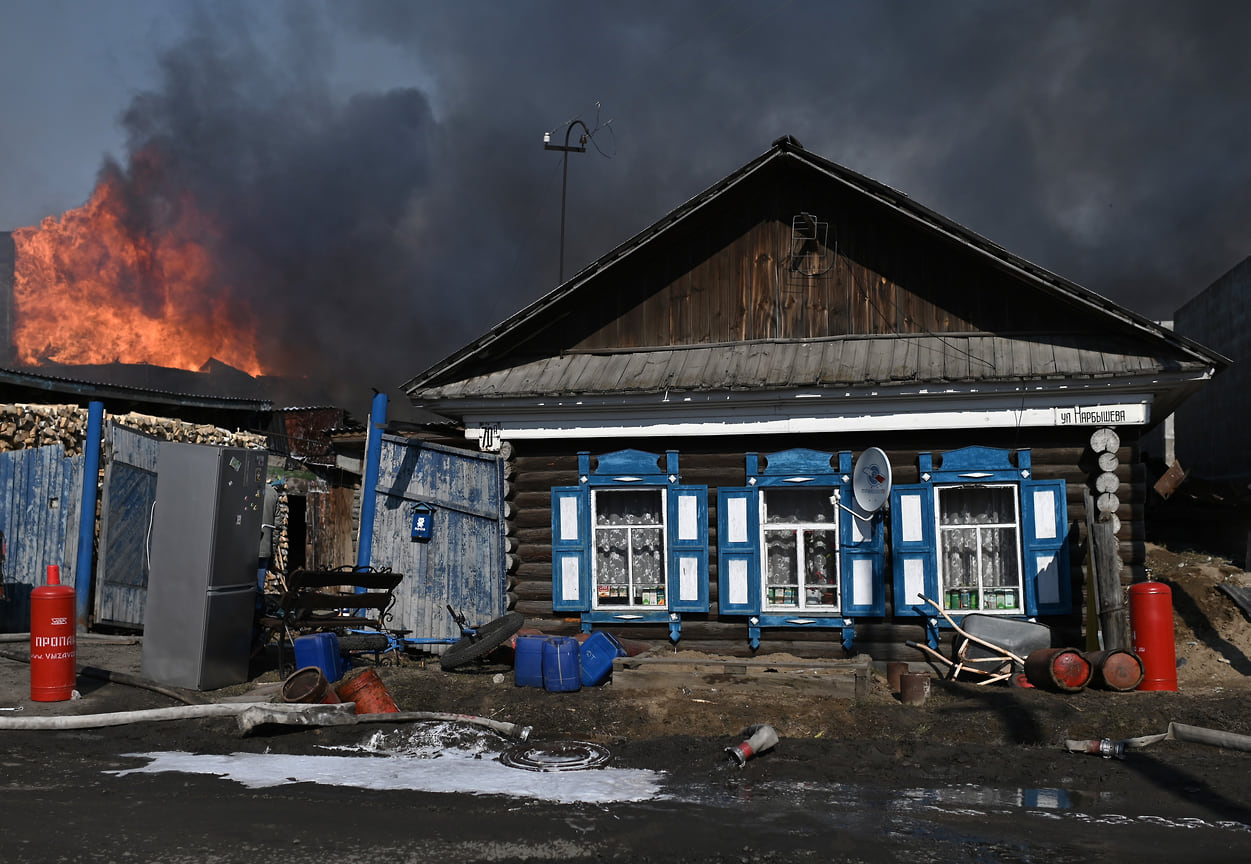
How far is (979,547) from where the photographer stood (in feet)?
37.2

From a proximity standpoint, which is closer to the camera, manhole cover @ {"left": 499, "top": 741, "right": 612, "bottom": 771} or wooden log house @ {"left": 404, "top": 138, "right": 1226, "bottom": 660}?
manhole cover @ {"left": 499, "top": 741, "right": 612, "bottom": 771}

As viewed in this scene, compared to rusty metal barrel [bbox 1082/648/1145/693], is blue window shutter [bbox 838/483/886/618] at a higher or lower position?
higher

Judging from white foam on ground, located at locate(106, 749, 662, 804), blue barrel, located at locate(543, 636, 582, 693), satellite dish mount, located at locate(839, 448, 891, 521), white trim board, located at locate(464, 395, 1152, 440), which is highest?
Answer: white trim board, located at locate(464, 395, 1152, 440)

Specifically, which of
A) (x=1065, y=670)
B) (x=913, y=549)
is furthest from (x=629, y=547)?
(x=1065, y=670)

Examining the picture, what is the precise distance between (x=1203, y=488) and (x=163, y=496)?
17.6 m

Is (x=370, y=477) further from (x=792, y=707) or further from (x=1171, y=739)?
(x=1171, y=739)

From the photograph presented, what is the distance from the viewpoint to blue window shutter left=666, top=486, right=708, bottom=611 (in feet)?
39.1

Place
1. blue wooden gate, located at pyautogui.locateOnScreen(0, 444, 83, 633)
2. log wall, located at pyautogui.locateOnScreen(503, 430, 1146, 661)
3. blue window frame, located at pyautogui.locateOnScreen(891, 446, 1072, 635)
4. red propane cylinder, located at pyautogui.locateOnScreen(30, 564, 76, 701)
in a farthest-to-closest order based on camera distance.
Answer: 1. blue wooden gate, located at pyautogui.locateOnScreen(0, 444, 83, 633)
2. blue window frame, located at pyautogui.locateOnScreen(891, 446, 1072, 635)
3. log wall, located at pyautogui.locateOnScreen(503, 430, 1146, 661)
4. red propane cylinder, located at pyautogui.locateOnScreen(30, 564, 76, 701)

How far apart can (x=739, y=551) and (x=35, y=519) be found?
1003 cm

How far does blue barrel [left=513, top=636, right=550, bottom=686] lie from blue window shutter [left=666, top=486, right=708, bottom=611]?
2256 mm

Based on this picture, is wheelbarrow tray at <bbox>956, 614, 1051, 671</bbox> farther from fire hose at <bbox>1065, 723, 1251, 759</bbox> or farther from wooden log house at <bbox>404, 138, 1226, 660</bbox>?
fire hose at <bbox>1065, 723, 1251, 759</bbox>

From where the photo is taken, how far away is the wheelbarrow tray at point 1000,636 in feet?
35.0

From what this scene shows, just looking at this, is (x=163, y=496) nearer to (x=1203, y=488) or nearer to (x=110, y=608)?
(x=110, y=608)

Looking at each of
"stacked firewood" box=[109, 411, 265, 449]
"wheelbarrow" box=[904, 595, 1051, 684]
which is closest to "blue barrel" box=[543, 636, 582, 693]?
"wheelbarrow" box=[904, 595, 1051, 684]
